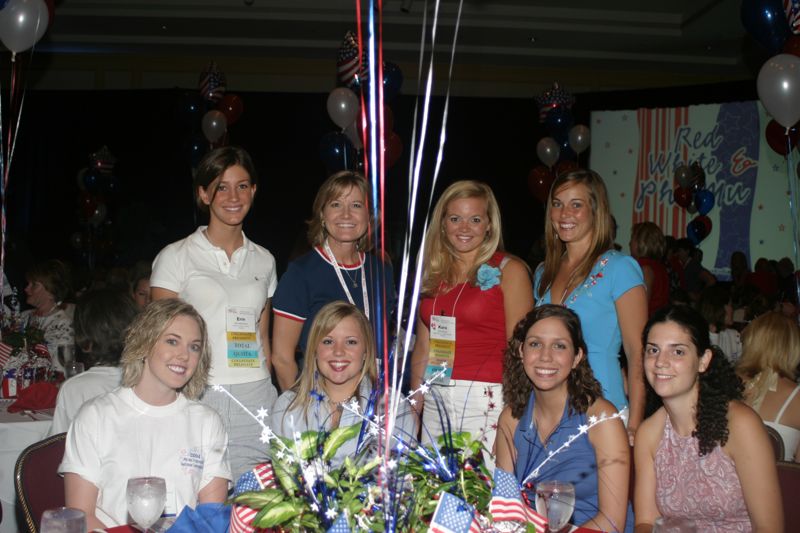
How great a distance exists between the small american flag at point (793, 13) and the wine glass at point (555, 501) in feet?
15.4

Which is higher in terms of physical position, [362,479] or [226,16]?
[226,16]

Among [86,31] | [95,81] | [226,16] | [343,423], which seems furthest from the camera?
[95,81]

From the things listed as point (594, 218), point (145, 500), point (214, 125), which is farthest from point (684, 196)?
point (145, 500)

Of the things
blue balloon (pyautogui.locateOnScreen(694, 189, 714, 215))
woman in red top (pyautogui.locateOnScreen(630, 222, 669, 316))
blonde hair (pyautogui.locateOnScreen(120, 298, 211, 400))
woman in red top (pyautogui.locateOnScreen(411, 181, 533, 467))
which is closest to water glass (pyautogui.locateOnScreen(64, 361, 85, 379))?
blonde hair (pyautogui.locateOnScreen(120, 298, 211, 400))

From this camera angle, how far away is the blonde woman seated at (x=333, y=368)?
259 cm

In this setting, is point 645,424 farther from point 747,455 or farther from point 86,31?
point 86,31

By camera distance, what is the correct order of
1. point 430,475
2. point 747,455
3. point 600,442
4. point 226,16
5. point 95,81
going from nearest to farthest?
point 430,475
point 747,455
point 600,442
point 226,16
point 95,81

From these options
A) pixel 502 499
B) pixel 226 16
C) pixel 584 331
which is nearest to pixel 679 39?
pixel 226 16

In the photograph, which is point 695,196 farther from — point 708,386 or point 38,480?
point 38,480

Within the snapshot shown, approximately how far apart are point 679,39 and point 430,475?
9869 millimetres

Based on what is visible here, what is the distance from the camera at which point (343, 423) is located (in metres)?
2.53

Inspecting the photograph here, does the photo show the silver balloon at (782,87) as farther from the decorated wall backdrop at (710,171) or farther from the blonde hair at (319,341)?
the decorated wall backdrop at (710,171)

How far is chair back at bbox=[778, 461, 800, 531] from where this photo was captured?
2301 mm

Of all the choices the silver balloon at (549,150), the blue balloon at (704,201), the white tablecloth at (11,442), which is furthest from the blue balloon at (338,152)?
the white tablecloth at (11,442)
